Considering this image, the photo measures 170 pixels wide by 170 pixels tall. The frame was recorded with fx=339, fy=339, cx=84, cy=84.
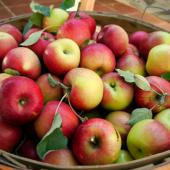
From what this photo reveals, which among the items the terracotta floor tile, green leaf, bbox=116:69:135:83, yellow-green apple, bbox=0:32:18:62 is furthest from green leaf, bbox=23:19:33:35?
the terracotta floor tile

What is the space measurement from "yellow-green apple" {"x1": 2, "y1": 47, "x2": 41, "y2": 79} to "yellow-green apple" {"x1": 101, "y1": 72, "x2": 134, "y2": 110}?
155 mm

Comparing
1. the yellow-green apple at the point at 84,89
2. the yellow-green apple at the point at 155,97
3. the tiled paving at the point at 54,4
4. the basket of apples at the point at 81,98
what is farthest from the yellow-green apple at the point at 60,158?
the tiled paving at the point at 54,4

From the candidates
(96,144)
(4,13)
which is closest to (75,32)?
(96,144)

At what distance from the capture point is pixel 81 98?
2.25 feet

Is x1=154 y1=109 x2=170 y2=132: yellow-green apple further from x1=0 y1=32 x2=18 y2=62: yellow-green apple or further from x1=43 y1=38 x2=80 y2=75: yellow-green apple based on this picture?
x1=0 y1=32 x2=18 y2=62: yellow-green apple

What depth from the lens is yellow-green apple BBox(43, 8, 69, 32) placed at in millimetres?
917

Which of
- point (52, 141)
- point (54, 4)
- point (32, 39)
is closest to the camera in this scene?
point (52, 141)

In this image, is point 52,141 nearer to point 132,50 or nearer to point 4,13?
point 132,50

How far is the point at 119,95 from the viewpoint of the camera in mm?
727

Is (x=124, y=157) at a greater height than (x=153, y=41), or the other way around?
(x=153, y=41)

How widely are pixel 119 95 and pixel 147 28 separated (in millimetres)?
419

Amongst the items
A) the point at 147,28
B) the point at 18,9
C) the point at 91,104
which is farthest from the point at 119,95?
the point at 18,9

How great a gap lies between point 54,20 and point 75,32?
132 mm

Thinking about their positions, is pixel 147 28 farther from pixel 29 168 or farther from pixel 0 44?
pixel 29 168
